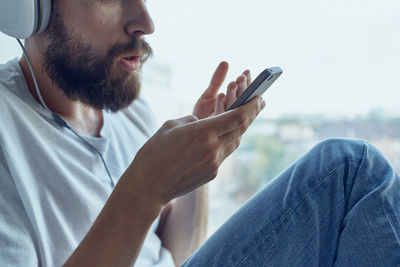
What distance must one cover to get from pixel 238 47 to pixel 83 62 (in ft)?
2.66

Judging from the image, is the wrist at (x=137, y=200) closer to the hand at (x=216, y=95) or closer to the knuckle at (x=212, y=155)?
the knuckle at (x=212, y=155)

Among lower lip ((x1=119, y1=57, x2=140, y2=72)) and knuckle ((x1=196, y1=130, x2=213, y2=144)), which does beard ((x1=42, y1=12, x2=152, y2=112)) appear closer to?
lower lip ((x1=119, y1=57, x2=140, y2=72))

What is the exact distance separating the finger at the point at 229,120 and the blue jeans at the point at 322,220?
19cm

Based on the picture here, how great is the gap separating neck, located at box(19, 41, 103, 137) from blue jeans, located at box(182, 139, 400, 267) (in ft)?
1.44

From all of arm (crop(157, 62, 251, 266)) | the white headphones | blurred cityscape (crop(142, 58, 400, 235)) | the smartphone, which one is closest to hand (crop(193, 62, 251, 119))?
the smartphone

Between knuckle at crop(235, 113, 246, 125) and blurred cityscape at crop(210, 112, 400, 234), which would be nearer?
knuckle at crop(235, 113, 246, 125)

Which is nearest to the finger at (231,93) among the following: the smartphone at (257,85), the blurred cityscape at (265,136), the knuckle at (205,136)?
the smartphone at (257,85)

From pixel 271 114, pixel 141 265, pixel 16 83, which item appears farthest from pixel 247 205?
pixel 271 114

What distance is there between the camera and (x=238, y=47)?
1.57 m

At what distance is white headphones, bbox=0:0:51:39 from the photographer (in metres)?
0.75

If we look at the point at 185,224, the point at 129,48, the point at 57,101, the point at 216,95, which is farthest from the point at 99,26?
the point at 185,224

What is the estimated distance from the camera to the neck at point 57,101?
0.89 metres

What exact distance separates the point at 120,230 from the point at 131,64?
0.46 m

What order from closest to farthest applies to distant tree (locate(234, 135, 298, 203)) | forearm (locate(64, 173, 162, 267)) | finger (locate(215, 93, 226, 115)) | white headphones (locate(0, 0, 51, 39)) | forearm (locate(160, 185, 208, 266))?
forearm (locate(64, 173, 162, 267)), white headphones (locate(0, 0, 51, 39)), finger (locate(215, 93, 226, 115)), forearm (locate(160, 185, 208, 266)), distant tree (locate(234, 135, 298, 203))
